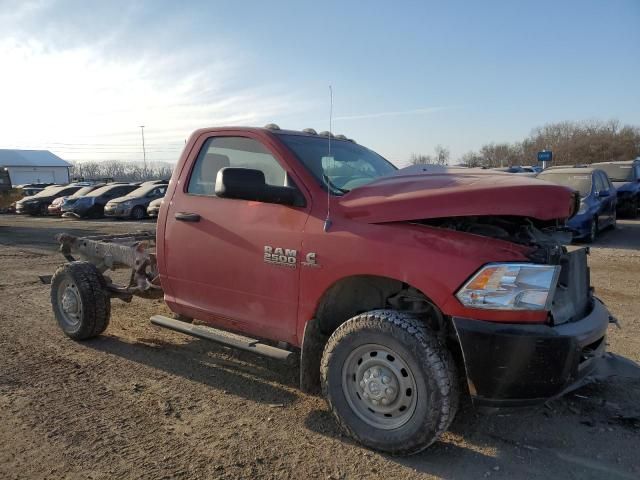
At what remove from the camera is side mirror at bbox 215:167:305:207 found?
3.38m

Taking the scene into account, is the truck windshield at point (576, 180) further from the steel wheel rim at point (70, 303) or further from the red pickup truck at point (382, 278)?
the steel wheel rim at point (70, 303)

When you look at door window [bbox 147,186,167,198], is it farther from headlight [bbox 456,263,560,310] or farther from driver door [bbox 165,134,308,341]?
headlight [bbox 456,263,560,310]

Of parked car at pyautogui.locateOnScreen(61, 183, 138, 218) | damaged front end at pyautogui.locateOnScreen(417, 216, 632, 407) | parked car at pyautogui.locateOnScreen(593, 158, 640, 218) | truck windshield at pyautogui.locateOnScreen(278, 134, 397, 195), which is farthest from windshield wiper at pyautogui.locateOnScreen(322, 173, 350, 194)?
parked car at pyautogui.locateOnScreen(61, 183, 138, 218)

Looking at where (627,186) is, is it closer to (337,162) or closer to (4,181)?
(337,162)

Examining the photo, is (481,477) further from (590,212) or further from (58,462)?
(590,212)

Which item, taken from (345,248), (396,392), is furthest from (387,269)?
(396,392)

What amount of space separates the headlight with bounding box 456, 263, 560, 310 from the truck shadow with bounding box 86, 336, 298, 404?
183 centimetres

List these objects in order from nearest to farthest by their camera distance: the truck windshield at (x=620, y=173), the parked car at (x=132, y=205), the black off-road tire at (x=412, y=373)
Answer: the black off-road tire at (x=412, y=373) → the truck windshield at (x=620, y=173) → the parked car at (x=132, y=205)

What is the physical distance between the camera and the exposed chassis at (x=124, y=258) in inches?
195

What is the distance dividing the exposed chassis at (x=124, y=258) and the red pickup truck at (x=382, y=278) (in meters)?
0.65

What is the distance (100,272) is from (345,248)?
3.36m

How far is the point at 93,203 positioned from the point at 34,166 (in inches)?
2495

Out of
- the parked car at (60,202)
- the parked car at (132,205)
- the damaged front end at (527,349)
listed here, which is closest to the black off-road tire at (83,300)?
the damaged front end at (527,349)

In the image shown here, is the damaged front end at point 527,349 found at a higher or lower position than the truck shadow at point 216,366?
higher
